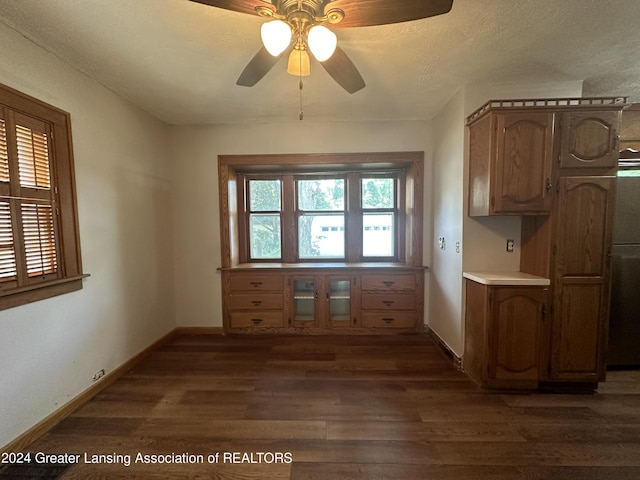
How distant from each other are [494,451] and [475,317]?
3.11 ft

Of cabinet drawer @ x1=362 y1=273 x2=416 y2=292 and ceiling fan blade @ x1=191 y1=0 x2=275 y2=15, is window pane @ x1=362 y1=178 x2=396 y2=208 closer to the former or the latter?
cabinet drawer @ x1=362 y1=273 x2=416 y2=292

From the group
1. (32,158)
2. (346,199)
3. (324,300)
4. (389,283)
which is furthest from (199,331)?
(346,199)

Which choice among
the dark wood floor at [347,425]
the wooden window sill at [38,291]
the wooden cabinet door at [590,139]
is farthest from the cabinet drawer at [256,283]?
the wooden cabinet door at [590,139]

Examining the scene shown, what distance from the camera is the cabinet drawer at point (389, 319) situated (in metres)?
3.27

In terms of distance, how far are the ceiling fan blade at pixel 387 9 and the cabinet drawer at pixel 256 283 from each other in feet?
8.69

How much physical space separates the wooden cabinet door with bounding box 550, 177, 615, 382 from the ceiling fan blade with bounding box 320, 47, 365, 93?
174 centimetres

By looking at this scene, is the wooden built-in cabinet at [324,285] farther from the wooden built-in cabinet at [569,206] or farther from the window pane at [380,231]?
the wooden built-in cabinet at [569,206]

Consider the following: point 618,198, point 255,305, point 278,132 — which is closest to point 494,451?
point 618,198

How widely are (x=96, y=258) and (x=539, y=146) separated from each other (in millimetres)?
3714

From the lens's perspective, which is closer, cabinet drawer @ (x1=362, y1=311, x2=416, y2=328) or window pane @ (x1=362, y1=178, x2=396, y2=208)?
cabinet drawer @ (x1=362, y1=311, x2=416, y2=328)

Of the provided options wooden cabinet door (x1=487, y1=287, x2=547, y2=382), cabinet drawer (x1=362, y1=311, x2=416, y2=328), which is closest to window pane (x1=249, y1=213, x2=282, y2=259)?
cabinet drawer (x1=362, y1=311, x2=416, y2=328)

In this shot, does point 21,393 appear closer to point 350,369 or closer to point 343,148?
point 350,369

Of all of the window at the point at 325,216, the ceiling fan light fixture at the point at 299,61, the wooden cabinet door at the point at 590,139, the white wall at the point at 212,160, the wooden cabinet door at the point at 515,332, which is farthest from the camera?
the window at the point at 325,216

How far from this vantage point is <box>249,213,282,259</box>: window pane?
369cm
